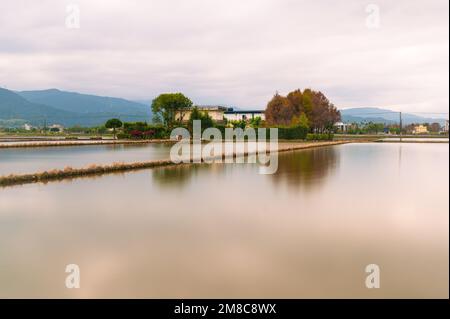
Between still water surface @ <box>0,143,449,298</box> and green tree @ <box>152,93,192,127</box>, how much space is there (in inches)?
2120

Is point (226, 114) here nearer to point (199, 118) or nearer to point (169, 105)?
point (169, 105)

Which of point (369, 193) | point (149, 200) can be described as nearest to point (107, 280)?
point (149, 200)

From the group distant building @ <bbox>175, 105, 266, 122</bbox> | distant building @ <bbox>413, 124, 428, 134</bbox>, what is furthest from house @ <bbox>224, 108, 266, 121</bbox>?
distant building @ <bbox>413, 124, 428, 134</bbox>

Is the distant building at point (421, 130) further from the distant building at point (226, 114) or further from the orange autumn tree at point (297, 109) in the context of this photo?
the orange autumn tree at point (297, 109)

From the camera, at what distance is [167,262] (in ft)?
18.1

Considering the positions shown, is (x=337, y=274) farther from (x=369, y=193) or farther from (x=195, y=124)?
(x=195, y=124)

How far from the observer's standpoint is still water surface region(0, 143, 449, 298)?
4852mm

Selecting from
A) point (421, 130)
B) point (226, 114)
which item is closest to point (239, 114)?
point (226, 114)

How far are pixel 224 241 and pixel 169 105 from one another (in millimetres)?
59908

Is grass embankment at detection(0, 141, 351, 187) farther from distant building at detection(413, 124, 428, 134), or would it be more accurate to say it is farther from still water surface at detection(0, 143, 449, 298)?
distant building at detection(413, 124, 428, 134)

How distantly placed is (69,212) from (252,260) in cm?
477
